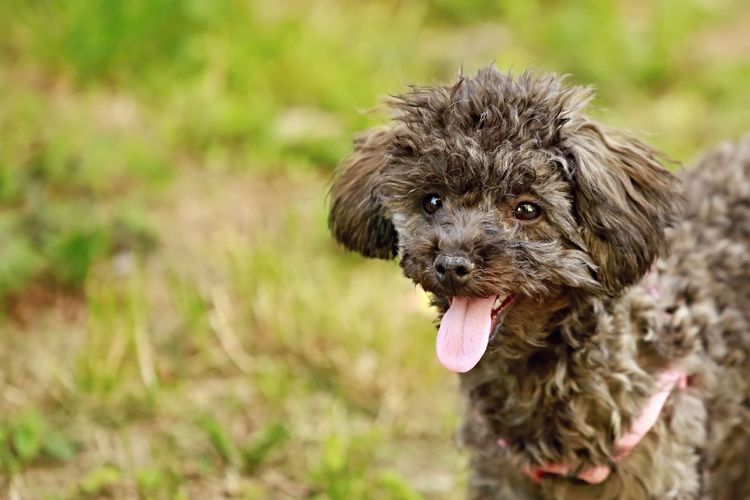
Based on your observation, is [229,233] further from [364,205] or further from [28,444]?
[364,205]

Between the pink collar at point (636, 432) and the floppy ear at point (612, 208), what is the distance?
37cm

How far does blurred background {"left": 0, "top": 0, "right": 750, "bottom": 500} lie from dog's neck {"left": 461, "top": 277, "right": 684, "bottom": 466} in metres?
0.60

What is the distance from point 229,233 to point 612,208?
2939 mm

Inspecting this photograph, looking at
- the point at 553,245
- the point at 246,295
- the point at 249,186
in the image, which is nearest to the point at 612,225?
the point at 553,245

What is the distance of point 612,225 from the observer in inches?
127

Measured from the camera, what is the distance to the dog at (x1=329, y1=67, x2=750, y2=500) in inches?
125

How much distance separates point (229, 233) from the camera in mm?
5820

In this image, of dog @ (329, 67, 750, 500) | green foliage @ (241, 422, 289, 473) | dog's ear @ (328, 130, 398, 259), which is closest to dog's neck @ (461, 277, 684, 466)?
dog @ (329, 67, 750, 500)

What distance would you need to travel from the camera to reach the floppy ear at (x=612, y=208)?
3217 millimetres

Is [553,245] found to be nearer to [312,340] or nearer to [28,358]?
[312,340]

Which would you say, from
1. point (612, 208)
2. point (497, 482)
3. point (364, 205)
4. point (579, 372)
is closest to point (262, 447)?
point (497, 482)

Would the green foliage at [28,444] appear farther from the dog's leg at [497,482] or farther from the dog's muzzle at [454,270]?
the dog's muzzle at [454,270]

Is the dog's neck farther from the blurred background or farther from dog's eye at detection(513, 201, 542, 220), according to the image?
the blurred background

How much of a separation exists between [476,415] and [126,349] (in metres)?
1.91
